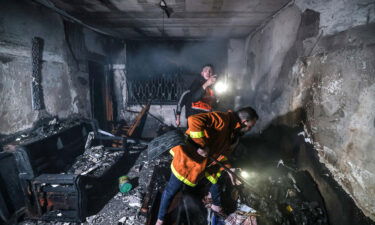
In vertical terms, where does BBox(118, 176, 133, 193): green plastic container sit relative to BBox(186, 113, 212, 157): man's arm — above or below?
below

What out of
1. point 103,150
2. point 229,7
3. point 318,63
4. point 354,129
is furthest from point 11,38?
point 354,129

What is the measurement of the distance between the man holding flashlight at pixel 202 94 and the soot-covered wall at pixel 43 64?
3.20 m

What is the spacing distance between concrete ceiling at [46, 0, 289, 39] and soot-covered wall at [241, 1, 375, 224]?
2.92 ft

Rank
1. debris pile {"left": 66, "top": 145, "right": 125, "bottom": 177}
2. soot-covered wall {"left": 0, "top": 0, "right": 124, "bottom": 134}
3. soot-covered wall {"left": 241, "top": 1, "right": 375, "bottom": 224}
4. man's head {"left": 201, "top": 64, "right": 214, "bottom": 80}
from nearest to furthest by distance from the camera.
→ soot-covered wall {"left": 241, "top": 1, "right": 375, "bottom": 224} → soot-covered wall {"left": 0, "top": 0, "right": 124, "bottom": 134} → debris pile {"left": 66, "top": 145, "right": 125, "bottom": 177} → man's head {"left": 201, "top": 64, "right": 214, "bottom": 80}

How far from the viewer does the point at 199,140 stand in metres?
Result: 2.32

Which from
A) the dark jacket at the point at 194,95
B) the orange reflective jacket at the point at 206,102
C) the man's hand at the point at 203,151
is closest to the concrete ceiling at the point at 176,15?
the dark jacket at the point at 194,95

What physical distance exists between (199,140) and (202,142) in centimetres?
5

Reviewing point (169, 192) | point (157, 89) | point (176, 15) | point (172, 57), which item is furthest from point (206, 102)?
point (172, 57)

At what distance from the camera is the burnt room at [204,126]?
2342 millimetres

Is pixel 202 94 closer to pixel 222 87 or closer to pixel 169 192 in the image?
pixel 169 192

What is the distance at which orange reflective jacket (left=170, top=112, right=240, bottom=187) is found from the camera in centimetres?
230

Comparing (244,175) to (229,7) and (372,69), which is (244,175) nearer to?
(372,69)

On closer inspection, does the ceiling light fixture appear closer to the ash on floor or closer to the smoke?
the smoke

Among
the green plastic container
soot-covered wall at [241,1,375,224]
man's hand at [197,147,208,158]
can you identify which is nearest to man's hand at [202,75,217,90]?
soot-covered wall at [241,1,375,224]
